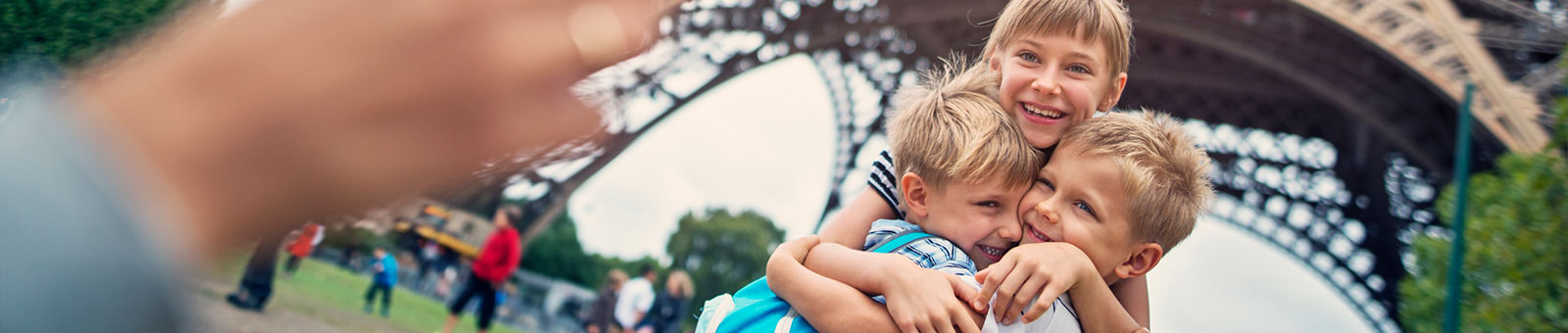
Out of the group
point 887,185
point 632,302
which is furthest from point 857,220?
point 632,302

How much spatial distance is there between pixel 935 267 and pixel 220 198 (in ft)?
3.39

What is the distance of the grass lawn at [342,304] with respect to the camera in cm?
689

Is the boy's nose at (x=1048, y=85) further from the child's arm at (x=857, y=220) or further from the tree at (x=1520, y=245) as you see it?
the tree at (x=1520, y=245)

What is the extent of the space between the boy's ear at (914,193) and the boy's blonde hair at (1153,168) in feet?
0.67

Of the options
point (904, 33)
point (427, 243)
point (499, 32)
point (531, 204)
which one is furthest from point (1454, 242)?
point (427, 243)

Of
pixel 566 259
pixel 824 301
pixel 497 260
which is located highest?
pixel 824 301

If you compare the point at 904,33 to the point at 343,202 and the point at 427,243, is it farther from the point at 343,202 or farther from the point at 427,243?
the point at 343,202

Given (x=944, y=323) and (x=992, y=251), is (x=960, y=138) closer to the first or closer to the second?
(x=992, y=251)

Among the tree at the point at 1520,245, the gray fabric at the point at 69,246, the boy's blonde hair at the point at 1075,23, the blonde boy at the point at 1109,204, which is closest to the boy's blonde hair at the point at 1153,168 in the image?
the blonde boy at the point at 1109,204

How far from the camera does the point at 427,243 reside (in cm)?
1456

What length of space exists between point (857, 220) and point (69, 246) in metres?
1.23

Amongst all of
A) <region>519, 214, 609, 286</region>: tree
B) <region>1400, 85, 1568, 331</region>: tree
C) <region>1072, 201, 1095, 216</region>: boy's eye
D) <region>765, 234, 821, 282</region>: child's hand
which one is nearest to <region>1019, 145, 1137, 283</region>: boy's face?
<region>1072, 201, 1095, 216</region>: boy's eye

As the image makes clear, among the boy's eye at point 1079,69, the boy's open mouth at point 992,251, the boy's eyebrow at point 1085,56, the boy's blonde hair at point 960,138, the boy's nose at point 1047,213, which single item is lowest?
the boy's open mouth at point 992,251

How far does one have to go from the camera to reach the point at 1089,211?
1.37m
